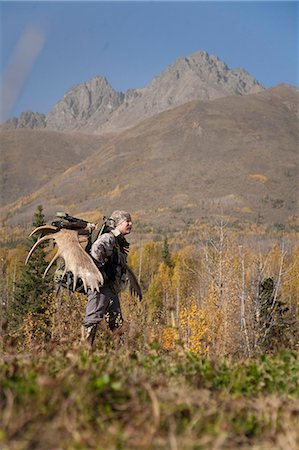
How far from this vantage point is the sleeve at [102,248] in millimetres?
7418

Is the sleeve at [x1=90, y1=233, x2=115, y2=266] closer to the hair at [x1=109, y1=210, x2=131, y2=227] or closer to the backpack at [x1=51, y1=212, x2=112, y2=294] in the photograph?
the backpack at [x1=51, y1=212, x2=112, y2=294]

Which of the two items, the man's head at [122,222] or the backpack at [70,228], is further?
the man's head at [122,222]

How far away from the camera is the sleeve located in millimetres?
7418

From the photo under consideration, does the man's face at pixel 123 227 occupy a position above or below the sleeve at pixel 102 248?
above

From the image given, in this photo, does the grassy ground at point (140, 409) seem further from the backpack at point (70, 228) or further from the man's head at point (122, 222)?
the man's head at point (122, 222)

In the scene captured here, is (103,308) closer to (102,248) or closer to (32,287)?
(102,248)

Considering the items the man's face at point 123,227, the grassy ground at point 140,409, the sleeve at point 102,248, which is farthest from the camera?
the man's face at point 123,227

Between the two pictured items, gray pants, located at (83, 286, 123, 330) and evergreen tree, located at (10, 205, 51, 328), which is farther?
evergreen tree, located at (10, 205, 51, 328)

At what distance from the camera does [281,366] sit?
473 centimetres

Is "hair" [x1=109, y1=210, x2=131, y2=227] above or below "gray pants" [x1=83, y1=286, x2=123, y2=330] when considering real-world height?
above

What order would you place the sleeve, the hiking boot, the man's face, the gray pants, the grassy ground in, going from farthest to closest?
the man's face → the gray pants → the sleeve → the hiking boot → the grassy ground

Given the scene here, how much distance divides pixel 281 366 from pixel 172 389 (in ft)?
4.43

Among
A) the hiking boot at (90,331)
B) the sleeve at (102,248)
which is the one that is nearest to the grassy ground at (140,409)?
the hiking boot at (90,331)

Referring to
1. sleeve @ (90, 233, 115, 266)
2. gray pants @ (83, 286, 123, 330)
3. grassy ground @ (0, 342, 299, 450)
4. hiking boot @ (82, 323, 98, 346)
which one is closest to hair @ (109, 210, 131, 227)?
sleeve @ (90, 233, 115, 266)
